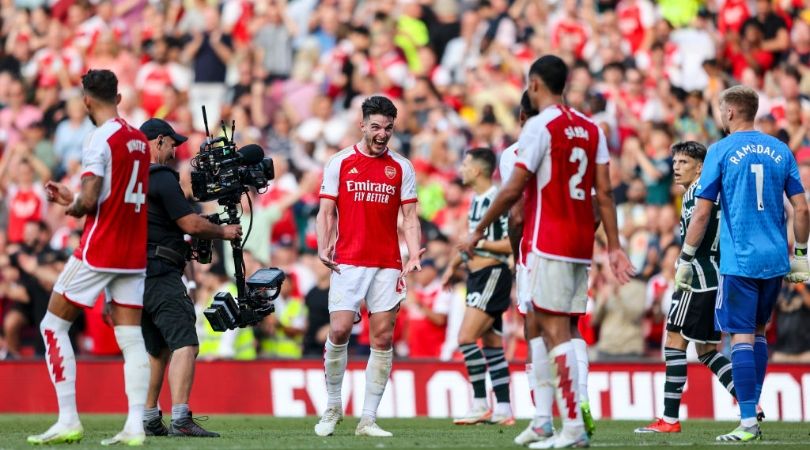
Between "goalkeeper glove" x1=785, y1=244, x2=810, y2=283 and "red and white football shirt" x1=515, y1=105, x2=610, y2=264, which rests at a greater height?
"red and white football shirt" x1=515, y1=105, x2=610, y2=264

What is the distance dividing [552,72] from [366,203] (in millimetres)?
2721

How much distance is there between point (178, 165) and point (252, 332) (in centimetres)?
419

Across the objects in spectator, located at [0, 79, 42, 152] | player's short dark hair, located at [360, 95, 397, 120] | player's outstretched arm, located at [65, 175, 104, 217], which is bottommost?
player's outstretched arm, located at [65, 175, 104, 217]

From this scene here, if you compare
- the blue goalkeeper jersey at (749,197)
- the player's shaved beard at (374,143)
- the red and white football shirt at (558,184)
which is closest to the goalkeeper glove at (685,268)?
the blue goalkeeper jersey at (749,197)

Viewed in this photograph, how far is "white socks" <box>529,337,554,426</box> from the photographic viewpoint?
9523mm

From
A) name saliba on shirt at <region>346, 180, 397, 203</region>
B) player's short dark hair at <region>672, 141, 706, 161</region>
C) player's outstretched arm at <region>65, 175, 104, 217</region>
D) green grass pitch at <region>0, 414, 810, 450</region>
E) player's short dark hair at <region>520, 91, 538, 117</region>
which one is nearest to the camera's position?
player's outstretched arm at <region>65, 175, 104, 217</region>

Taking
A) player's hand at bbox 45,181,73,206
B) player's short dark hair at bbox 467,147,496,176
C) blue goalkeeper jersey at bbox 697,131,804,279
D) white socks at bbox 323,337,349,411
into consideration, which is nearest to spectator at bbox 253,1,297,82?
player's short dark hair at bbox 467,147,496,176

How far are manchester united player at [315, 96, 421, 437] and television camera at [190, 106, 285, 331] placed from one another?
1.83 ft

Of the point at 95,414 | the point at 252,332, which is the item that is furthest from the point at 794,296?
the point at 95,414

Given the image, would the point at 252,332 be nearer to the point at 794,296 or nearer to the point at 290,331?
the point at 290,331

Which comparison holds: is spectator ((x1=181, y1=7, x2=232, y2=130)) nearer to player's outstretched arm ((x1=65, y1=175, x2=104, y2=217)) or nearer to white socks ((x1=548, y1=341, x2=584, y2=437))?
player's outstretched arm ((x1=65, y1=175, x2=104, y2=217))

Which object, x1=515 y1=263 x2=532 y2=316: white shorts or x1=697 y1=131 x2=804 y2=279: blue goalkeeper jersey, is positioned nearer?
x1=515 y1=263 x2=532 y2=316: white shorts

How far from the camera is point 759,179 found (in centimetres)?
1097

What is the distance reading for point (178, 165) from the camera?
2209 cm
